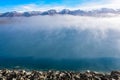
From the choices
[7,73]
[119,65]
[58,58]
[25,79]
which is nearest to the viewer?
[25,79]

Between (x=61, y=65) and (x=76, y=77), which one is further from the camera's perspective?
(x=61, y=65)

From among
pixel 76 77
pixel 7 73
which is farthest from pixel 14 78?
pixel 76 77

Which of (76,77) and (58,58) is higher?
(58,58)

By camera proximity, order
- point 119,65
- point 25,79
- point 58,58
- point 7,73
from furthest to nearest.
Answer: point 58,58 < point 119,65 < point 7,73 < point 25,79

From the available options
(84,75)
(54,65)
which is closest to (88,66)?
(54,65)

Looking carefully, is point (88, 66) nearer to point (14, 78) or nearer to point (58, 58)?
point (58, 58)

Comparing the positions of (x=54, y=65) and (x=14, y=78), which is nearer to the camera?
(x=14, y=78)

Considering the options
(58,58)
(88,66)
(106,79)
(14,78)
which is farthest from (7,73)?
(58,58)

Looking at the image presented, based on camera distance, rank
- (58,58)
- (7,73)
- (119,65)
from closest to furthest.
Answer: (7,73) < (119,65) < (58,58)

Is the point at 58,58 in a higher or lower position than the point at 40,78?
higher
